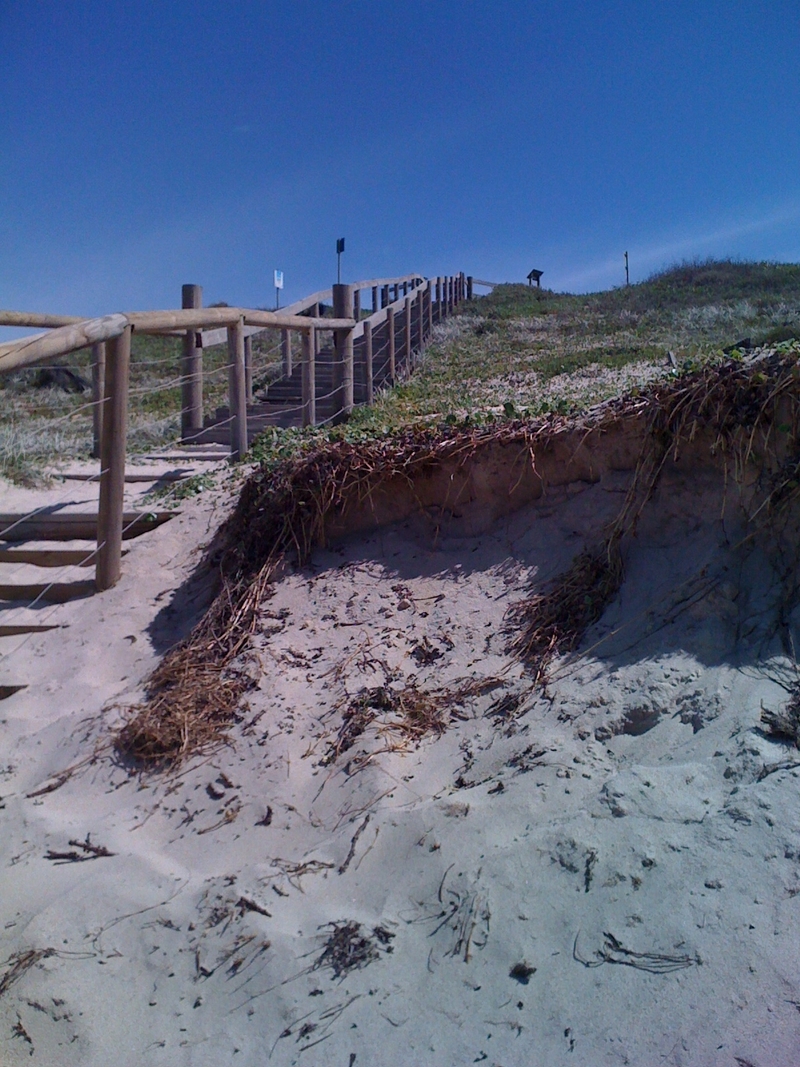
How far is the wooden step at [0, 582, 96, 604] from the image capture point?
4953mm

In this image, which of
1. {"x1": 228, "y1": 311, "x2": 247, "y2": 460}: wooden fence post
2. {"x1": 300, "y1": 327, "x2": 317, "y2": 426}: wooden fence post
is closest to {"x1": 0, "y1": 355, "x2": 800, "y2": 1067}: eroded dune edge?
{"x1": 228, "y1": 311, "x2": 247, "y2": 460}: wooden fence post

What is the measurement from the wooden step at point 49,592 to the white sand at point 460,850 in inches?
40.5

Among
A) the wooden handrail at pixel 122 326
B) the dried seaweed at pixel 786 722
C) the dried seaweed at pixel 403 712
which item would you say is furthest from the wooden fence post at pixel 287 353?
the dried seaweed at pixel 786 722

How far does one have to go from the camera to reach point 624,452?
389 centimetres

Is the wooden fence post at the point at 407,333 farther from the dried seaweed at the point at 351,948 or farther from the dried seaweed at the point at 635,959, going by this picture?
the dried seaweed at the point at 635,959

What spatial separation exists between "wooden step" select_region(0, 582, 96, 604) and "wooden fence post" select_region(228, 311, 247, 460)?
157cm

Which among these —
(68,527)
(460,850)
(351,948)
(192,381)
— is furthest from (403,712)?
(192,381)

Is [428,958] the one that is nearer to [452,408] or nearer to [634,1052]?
[634,1052]

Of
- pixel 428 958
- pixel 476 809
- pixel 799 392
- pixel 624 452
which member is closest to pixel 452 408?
pixel 624 452

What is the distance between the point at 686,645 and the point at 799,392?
104 cm

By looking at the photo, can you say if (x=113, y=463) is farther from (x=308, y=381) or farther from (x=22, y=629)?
(x=308, y=381)

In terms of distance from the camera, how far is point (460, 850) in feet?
8.03

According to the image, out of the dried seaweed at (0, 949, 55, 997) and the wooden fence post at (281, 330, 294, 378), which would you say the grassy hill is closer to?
the wooden fence post at (281, 330, 294, 378)

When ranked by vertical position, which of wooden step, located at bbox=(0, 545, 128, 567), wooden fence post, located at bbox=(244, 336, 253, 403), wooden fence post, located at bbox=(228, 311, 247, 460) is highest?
wooden fence post, located at bbox=(244, 336, 253, 403)
